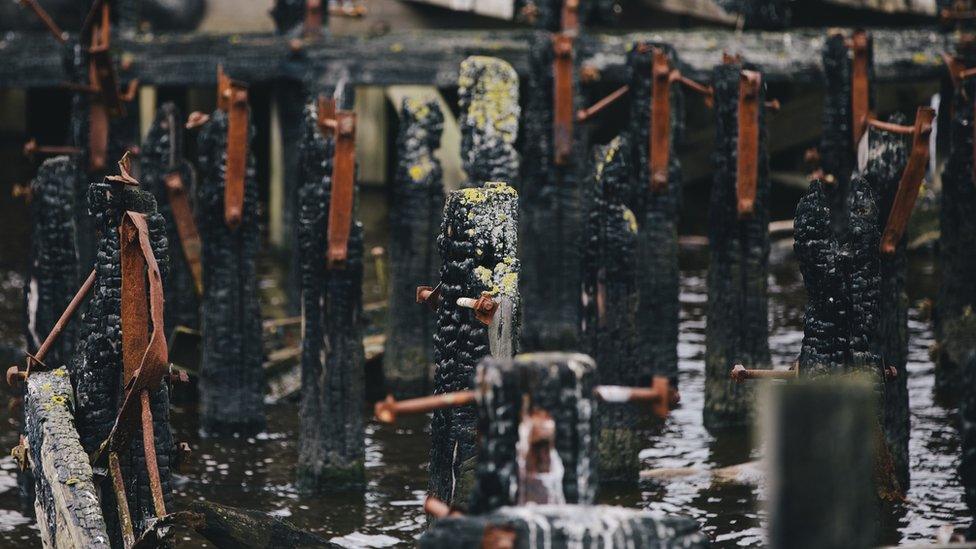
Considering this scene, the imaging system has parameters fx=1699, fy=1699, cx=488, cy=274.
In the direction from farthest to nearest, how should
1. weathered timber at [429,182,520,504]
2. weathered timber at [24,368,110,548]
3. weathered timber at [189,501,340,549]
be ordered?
weathered timber at [429,182,520,504] < weathered timber at [189,501,340,549] < weathered timber at [24,368,110,548]

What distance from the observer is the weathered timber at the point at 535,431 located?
4562mm

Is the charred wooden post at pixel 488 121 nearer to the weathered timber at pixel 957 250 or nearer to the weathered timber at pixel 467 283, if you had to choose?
the weathered timber at pixel 957 250

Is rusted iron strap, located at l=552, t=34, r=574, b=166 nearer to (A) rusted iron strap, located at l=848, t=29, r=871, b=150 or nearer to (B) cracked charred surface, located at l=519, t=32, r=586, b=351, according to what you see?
(B) cracked charred surface, located at l=519, t=32, r=586, b=351

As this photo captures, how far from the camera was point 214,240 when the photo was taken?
33.9ft

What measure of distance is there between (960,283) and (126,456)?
658 cm

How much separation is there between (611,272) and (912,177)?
1781mm

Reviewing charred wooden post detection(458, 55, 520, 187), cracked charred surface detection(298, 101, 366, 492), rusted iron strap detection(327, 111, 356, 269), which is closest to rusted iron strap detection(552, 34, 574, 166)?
charred wooden post detection(458, 55, 520, 187)

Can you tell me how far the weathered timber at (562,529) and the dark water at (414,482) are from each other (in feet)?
14.0

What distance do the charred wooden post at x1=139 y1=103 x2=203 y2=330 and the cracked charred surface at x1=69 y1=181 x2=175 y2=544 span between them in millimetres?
4397

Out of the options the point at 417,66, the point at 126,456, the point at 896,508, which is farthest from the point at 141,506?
the point at 417,66

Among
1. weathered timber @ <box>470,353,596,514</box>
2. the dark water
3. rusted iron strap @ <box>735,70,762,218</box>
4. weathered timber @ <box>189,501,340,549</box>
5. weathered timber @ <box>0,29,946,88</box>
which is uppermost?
weathered timber @ <box>0,29,946,88</box>

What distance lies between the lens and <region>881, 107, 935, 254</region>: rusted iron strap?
9.15 metres

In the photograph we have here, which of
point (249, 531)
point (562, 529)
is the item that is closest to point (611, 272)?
point (249, 531)

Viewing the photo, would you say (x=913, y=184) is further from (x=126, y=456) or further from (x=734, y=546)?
(x=126, y=456)
